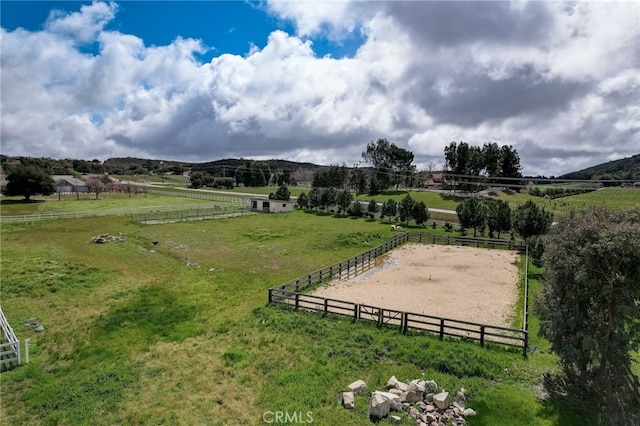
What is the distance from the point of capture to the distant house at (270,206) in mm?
52031

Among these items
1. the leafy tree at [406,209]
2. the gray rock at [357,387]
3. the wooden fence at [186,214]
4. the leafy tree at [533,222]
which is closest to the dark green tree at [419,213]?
the leafy tree at [406,209]

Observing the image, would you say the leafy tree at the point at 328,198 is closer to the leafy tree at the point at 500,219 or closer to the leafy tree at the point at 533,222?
the leafy tree at the point at 500,219

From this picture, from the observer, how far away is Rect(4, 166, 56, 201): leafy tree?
184 feet

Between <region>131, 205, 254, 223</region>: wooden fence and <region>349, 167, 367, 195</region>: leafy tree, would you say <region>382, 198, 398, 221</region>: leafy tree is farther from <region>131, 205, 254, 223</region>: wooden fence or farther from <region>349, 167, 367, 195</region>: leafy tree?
<region>349, 167, 367, 195</region>: leafy tree

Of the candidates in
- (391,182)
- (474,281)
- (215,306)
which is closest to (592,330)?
(474,281)

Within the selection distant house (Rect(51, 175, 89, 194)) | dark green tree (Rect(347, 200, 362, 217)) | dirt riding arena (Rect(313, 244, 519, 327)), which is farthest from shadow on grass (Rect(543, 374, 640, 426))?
distant house (Rect(51, 175, 89, 194))

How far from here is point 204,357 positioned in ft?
38.3

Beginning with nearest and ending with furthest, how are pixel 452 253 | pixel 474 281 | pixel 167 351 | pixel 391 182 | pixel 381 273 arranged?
pixel 167 351 → pixel 474 281 → pixel 381 273 → pixel 452 253 → pixel 391 182

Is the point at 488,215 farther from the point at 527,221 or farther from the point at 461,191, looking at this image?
the point at 461,191

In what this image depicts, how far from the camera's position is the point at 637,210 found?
9320 mm

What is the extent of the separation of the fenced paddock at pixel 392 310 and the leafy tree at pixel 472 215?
451 centimetres

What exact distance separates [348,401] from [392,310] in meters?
4.96

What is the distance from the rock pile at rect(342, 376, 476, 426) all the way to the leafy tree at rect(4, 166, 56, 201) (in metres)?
66.2

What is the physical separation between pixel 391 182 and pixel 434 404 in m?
74.8
